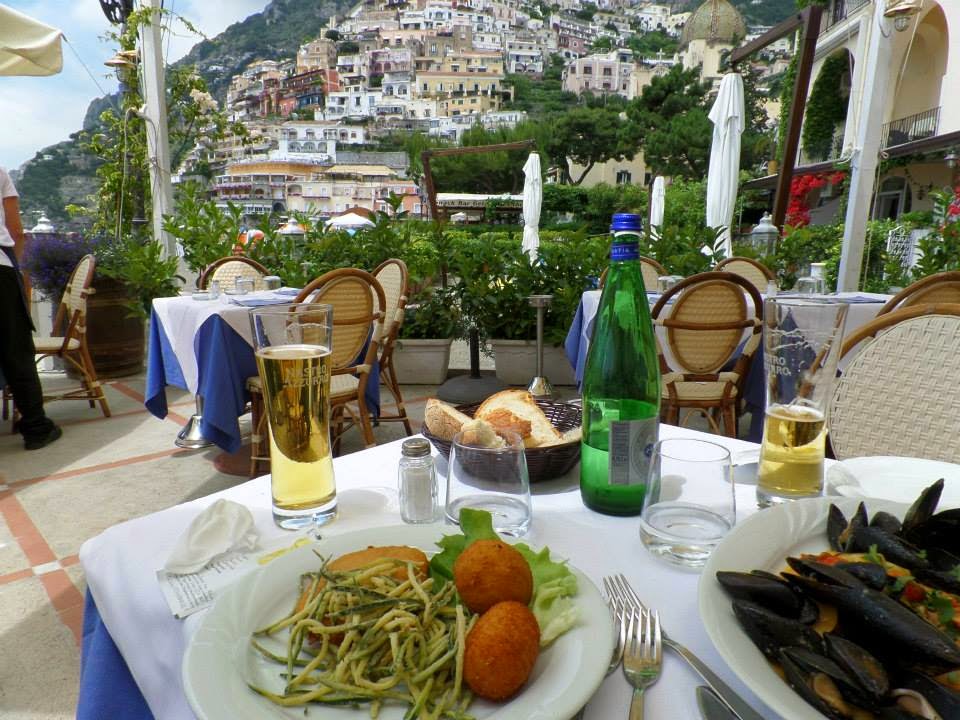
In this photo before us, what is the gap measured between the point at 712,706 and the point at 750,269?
4.14 m

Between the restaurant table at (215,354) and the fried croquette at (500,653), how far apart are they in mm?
2306

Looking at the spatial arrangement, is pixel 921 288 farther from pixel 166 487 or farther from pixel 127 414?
pixel 127 414

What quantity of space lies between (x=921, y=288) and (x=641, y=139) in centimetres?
3533

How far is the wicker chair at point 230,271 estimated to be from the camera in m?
3.94

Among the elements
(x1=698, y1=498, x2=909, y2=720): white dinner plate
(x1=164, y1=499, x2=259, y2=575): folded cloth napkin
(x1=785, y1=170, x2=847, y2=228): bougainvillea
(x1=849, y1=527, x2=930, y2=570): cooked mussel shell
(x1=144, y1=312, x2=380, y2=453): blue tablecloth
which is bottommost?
(x1=144, y1=312, x2=380, y2=453): blue tablecloth

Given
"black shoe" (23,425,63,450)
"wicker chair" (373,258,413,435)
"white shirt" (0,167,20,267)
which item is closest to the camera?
"white shirt" (0,167,20,267)

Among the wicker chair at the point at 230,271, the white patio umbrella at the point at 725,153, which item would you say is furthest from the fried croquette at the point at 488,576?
the white patio umbrella at the point at 725,153

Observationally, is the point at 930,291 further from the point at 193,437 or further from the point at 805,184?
the point at 805,184

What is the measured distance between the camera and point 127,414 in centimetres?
406

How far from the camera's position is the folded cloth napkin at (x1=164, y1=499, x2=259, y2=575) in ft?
1.84

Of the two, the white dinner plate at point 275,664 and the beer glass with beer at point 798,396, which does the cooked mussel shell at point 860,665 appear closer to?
the white dinner plate at point 275,664

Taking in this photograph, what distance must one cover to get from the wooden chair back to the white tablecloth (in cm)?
179

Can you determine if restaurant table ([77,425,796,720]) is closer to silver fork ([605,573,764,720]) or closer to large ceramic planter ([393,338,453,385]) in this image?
silver fork ([605,573,764,720])

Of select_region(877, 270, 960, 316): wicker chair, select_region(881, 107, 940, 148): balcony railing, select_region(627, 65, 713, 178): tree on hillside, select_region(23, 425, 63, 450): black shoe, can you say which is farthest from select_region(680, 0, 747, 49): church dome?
select_region(23, 425, 63, 450): black shoe
